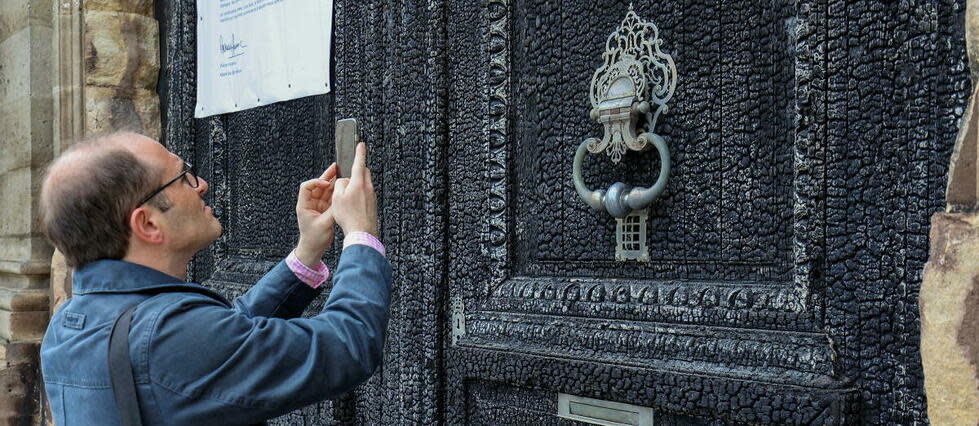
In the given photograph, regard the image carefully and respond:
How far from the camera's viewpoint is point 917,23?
3.83ft

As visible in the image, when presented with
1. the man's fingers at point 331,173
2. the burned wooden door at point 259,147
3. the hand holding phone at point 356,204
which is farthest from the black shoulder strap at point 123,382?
the burned wooden door at point 259,147

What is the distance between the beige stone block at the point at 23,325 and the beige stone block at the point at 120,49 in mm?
778

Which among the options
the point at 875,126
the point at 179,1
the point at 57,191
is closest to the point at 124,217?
the point at 57,191

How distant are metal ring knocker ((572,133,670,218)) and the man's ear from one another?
2.16 ft

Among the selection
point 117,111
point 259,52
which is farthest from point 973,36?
point 117,111

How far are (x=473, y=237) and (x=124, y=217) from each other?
70 centimetres

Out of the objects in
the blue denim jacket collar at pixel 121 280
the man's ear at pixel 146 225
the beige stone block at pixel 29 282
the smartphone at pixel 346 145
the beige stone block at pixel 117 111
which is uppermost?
the beige stone block at pixel 117 111

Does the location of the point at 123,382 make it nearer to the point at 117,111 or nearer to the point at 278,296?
the point at 278,296

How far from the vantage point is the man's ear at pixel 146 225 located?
1241 millimetres

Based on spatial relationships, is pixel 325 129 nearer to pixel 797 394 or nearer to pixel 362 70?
pixel 362 70

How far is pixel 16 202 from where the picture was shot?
9.63 ft

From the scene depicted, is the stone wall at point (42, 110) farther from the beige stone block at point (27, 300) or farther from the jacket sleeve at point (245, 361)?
the jacket sleeve at point (245, 361)
